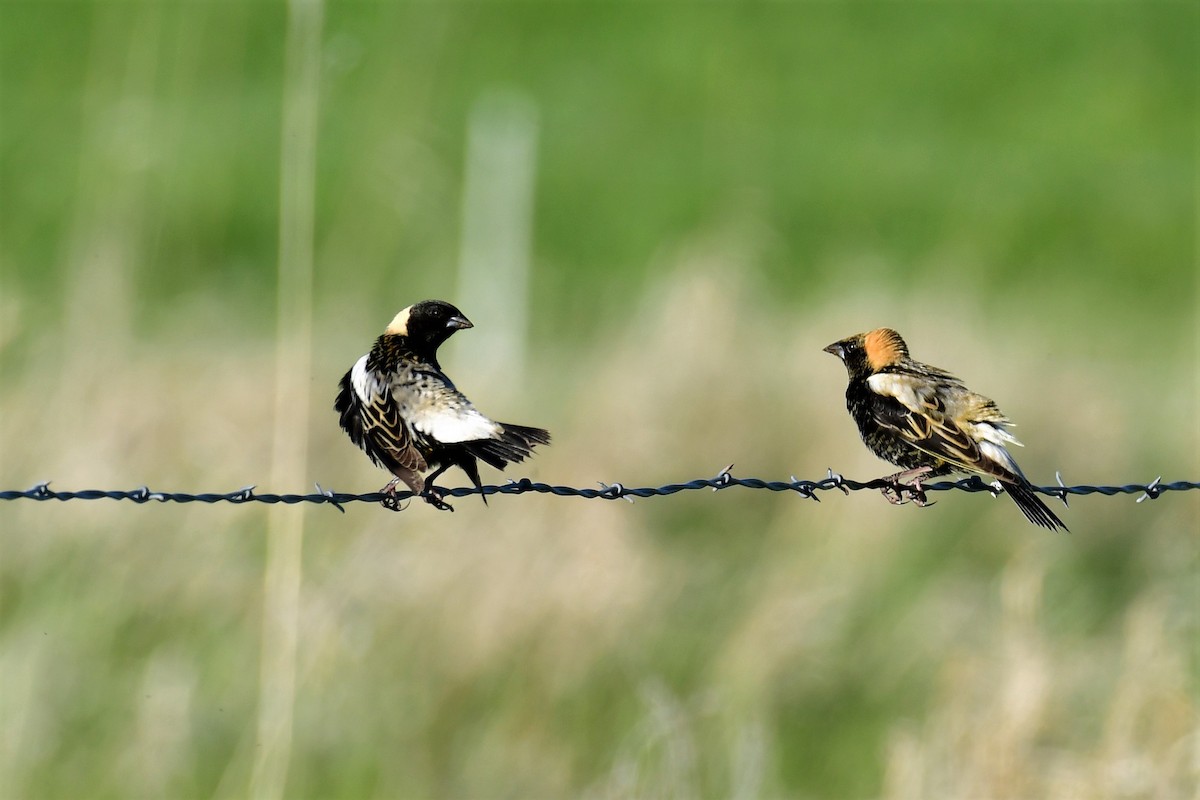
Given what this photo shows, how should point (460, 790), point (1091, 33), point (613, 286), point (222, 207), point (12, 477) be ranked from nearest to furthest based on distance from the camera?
point (460, 790) < point (12, 477) < point (613, 286) < point (222, 207) < point (1091, 33)

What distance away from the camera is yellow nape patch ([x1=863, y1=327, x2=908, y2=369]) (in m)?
5.34

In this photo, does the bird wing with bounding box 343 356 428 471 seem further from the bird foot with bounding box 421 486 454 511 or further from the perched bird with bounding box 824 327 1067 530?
the perched bird with bounding box 824 327 1067 530

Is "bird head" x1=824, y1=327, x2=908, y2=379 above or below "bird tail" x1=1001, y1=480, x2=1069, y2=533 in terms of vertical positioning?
above

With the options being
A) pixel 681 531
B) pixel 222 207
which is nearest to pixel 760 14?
pixel 222 207

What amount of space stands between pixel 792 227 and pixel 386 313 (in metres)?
16.8

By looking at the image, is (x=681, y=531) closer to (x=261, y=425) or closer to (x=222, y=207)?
(x=261, y=425)

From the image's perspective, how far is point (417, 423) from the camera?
14.7 ft

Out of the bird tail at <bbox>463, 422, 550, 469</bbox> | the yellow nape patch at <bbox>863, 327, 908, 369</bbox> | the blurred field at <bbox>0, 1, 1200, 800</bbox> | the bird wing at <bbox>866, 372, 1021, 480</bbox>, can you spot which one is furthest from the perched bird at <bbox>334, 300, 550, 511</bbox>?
the yellow nape patch at <bbox>863, 327, 908, 369</bbox>

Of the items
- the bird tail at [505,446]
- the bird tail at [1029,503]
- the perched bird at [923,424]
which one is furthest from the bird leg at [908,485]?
the bird tail at [505,446]

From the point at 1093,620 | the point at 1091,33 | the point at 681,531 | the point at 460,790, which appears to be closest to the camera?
the point at 460,790

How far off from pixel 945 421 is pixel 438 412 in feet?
5.14

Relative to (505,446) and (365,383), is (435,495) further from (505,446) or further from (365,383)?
(365,383)

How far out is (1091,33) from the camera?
1441 inches

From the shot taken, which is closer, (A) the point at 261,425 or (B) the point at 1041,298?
(A) the point at 261,425
